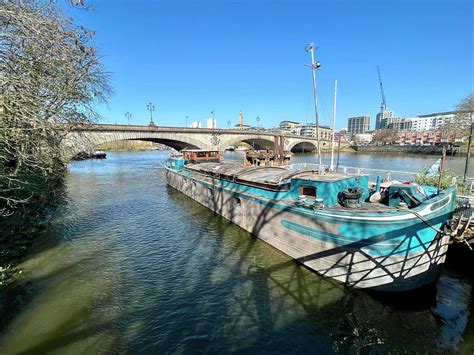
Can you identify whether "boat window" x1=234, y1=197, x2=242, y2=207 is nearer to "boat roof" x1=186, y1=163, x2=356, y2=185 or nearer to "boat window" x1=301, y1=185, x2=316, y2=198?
"boat roof" x1=186, y1=163, x2=356, y2=185

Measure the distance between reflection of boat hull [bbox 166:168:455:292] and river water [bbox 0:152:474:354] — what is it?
2.14 ft

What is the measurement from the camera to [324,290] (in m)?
11.2

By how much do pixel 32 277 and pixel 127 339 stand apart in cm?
680

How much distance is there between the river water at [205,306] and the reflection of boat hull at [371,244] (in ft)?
2.14

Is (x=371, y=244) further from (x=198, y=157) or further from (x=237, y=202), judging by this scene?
(x=198, y=157)

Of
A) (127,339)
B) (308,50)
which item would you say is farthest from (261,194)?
(308,50)

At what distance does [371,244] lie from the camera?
10.6 meters

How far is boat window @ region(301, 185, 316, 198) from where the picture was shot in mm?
13694

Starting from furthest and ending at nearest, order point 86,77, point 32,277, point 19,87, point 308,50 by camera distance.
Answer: point 308,50 < point 86,77 < point 32,277 < point 19,87

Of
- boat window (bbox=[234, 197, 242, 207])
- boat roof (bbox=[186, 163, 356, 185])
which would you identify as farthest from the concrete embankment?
boat window (bbox=[234, 197, 242, 207])

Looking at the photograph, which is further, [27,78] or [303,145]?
[303,145]

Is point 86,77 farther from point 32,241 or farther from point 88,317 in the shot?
point 88,317

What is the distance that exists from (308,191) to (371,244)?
424 centimetres

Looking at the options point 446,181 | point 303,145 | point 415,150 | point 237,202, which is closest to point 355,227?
point 237,202
